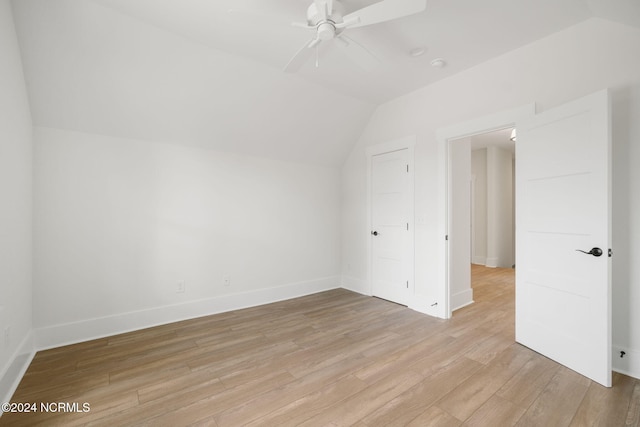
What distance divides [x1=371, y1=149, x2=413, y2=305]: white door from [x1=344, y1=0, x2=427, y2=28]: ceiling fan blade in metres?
2.17

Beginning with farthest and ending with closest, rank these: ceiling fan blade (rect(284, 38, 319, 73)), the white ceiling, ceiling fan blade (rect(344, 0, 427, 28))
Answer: the white ceiling → ceiling fan blade (rect(284, 38, 319, 73)) → ceiling fan blade (rect(344, 0, 427, 28))

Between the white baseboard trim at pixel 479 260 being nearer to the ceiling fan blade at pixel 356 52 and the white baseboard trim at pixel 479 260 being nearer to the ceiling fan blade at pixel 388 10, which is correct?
the ceiling fan blade at pixel 356 52

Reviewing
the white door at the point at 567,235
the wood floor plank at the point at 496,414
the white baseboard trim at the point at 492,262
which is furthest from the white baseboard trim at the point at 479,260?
the wood floor plank at the point at 496,414

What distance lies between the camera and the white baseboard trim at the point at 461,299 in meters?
3.60

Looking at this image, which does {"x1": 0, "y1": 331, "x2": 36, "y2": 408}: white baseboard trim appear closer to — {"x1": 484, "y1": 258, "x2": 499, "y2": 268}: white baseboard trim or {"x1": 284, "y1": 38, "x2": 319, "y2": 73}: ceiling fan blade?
{"x1": 284, "y1": 38, "x2": 319, "y2": 73}: ceiling fan blade

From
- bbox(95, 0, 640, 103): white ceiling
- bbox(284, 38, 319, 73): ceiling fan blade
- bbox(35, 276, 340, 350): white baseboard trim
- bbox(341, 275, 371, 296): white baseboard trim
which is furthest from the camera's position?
bbox(341, 275, 371, 296): white baseboard trim

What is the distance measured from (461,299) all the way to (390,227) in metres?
1.34

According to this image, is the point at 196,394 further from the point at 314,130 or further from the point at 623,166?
the point at 623,166

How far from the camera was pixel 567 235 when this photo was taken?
Result: 2244mm

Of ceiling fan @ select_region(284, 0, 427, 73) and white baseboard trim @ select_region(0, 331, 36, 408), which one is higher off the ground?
ceiling fan @ select_region(284, 0, 427, 73)

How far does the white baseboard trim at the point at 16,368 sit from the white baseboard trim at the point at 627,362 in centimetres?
439

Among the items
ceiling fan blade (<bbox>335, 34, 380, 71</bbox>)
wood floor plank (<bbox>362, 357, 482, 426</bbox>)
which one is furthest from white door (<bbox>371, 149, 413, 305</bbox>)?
ceiling fan blade (<bbox>335, 34, 380, 71</bbox>)

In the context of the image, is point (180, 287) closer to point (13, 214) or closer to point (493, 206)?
point (13, 214)

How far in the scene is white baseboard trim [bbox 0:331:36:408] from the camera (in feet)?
5.96
